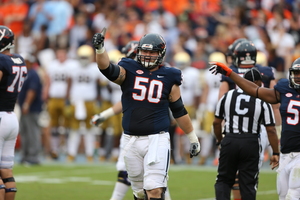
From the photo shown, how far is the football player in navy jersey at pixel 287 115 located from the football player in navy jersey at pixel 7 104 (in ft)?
7.61

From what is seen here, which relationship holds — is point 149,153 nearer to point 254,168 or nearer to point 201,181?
point 254,168

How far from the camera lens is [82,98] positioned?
13984mm

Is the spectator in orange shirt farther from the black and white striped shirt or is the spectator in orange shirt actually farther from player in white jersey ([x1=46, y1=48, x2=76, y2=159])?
the black and white striped shirt

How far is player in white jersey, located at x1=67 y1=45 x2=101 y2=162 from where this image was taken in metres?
14.0

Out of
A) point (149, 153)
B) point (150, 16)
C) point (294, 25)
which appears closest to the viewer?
point (149, 153)

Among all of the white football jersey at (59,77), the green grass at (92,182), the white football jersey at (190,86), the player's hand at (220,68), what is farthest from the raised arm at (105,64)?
the white football jersey at (59,77)

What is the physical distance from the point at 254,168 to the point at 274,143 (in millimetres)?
363

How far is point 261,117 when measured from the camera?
7.03 meters

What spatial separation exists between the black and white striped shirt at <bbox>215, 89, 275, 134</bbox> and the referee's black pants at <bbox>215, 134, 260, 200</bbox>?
9 cm

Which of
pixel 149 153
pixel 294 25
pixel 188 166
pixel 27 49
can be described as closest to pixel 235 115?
pixel 149 153

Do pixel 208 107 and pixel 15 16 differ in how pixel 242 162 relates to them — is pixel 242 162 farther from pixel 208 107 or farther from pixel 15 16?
pixel 15 16

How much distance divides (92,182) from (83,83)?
372 centimetres

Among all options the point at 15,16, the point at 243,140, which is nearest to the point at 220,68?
the point at 243,140

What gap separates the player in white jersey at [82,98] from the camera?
13977mm
